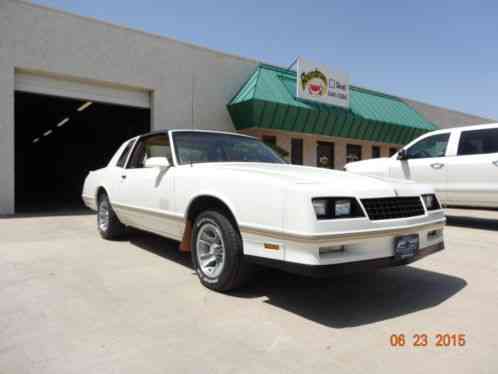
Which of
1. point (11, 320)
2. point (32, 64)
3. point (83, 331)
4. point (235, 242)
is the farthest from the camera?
point (32, 64)

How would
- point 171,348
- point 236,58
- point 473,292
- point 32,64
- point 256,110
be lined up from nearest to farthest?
point 171,348, point 473,292, point 32,64, point 256,110, point 236,58

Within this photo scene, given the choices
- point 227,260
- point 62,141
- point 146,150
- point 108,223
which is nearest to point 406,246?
point 227,260

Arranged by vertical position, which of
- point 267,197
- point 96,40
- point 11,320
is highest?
point 96,40

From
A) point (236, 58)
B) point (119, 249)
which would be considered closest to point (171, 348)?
point (119, 249)

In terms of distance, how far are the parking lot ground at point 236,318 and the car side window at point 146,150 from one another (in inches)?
52.1

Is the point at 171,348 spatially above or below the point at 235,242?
below

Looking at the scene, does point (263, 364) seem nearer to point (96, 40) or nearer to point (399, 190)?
point (399, 190)

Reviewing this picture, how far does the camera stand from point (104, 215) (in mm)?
6000

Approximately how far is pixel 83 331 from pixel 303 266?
61.9 inches

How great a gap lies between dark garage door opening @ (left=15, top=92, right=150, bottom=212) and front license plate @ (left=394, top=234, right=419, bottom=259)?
438 inches

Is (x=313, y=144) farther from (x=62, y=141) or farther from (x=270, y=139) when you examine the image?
(x=62, y=141)

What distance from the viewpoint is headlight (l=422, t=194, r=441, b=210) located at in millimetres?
3546

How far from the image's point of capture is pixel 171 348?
2.35m

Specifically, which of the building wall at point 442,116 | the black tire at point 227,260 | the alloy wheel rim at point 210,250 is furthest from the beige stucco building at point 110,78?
the black tire at point 227,260
